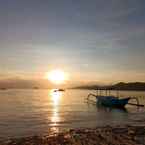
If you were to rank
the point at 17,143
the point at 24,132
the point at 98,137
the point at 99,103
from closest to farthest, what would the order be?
1. the point at 17,143
2. the point at 98,137
3. the point at 24,132
4. the point at 99,103

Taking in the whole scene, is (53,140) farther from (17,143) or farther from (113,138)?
(113,138)

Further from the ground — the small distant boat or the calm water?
the small distant boat

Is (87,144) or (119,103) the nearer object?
(87,144)

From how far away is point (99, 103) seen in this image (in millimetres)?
87312

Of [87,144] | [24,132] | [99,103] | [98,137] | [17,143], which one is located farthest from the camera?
[99,103]

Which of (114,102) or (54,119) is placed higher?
(114,102)

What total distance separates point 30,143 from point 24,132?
1101cm

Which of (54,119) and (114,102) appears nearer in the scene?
(54,119)

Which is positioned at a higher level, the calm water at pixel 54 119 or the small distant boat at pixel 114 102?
the small distant boat at pixel 114 102

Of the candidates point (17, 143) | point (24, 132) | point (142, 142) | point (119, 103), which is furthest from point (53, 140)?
point (119, 103)

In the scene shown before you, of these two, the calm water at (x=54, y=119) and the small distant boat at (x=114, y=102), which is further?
the small distant boat at (x=114, y=102)

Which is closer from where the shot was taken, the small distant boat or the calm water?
the calm water

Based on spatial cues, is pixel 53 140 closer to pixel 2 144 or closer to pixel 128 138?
pixel 2 144

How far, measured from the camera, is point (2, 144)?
68.3ft
